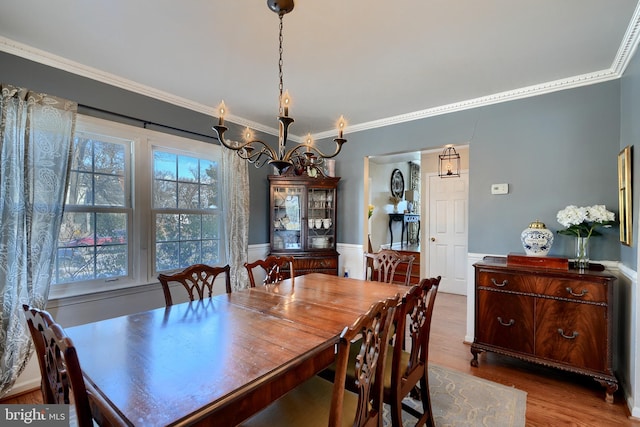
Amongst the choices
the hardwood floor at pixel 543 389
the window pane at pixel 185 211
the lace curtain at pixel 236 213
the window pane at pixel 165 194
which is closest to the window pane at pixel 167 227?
the window pane at pixel 185 211

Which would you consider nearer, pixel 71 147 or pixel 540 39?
pixel 540 39

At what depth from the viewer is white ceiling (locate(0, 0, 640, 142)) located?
5.75 ft

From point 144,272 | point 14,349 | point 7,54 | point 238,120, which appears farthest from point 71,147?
point 238,120

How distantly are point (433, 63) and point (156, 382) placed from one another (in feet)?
8.76

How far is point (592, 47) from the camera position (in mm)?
2135

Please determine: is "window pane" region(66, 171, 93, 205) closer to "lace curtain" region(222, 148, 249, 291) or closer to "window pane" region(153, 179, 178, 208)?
"window pane" region(153, 179, 178, 208)

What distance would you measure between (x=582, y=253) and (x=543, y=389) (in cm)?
117

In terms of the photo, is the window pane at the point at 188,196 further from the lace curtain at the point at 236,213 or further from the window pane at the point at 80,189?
the window pane at the point at 80,189

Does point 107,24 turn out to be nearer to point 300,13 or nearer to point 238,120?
point 300,13

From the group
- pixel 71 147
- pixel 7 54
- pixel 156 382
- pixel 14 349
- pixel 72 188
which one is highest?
pixel 7 54

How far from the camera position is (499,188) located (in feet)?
9.79

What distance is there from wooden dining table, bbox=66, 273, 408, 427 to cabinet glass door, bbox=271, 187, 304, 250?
222 cm

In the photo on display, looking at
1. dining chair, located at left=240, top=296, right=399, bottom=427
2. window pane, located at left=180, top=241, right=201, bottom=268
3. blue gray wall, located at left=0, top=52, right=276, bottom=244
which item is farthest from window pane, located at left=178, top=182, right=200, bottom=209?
dining chair, located at left=240, top=296, right=399, bottom=427

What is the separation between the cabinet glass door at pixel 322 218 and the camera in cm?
415
